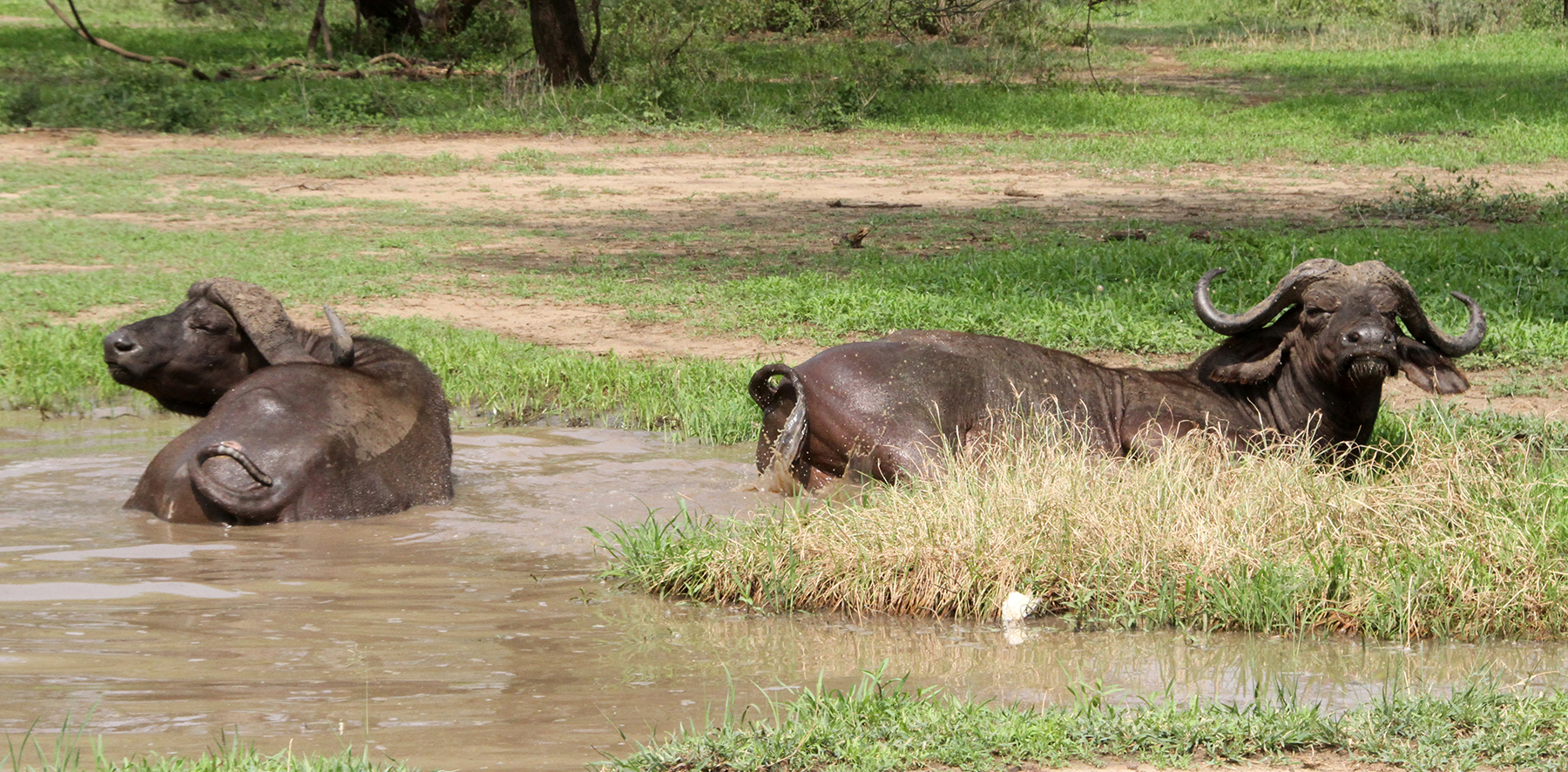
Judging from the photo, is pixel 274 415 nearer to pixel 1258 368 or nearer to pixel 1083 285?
pixel 1258 368

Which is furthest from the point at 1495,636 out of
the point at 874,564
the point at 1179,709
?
the point at 874,564

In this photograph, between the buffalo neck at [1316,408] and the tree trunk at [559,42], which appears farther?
the tree trunk at [559,42]

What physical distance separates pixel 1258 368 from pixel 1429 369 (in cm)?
78

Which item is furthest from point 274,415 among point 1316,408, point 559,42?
point 559,42

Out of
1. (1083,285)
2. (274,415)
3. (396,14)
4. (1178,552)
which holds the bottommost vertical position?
(1083,285)

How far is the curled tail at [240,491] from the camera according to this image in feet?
21.2

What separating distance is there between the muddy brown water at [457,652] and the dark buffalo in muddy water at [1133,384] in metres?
0.60

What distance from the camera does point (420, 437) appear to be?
7.15 m

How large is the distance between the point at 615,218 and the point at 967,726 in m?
11.6

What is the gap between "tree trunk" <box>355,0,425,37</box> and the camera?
95.3 ft

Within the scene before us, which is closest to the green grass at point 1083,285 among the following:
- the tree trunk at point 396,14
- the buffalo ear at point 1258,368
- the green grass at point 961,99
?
A: the buffalo ear at point 1258,368

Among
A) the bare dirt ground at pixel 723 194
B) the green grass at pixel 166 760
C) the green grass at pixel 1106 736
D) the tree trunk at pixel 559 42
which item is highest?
the tree trunk at pixel 559 42

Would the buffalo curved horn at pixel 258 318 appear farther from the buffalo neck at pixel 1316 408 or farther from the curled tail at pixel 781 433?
the buffalo neck at pixel 1316 408

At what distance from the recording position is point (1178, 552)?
5.62 metres
